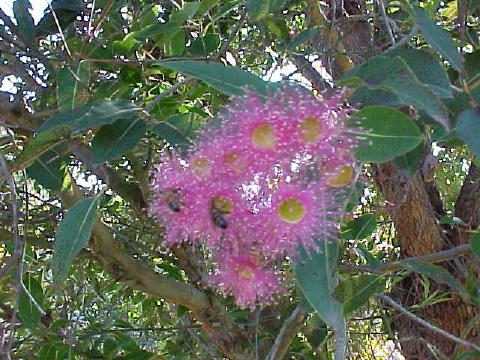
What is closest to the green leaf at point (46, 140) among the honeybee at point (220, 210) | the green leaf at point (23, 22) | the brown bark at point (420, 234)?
the honeybee at point (220, 210)

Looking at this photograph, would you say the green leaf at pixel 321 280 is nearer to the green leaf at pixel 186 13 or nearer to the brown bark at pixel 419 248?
the green leaf at pixel 186 13

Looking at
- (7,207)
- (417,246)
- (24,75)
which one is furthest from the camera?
(417,246)

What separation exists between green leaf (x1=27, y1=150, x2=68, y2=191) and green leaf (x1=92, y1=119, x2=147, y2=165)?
230 millimetres

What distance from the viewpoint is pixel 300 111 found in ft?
2.39

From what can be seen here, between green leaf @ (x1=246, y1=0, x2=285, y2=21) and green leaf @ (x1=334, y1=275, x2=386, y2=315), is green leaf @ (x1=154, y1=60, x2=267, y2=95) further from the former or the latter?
green leaf @ (x1=334, y1=275, x2=386, y2=315)

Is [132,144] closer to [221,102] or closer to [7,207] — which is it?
[221,102]

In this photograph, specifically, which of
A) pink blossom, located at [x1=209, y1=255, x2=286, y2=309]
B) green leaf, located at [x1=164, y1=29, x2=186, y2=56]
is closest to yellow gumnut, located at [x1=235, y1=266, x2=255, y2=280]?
pink blossom, located at [x1=209, y1=255, x2=286, y2=309]

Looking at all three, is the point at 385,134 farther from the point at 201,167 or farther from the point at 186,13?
the point at 186,13

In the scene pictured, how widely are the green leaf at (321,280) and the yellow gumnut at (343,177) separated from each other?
8cm

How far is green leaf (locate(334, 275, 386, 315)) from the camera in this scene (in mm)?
1201

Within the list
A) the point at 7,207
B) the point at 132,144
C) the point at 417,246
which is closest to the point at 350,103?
the point at 132,144

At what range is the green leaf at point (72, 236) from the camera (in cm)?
90

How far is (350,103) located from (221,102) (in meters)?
0.89

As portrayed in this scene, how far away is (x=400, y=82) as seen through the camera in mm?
670
